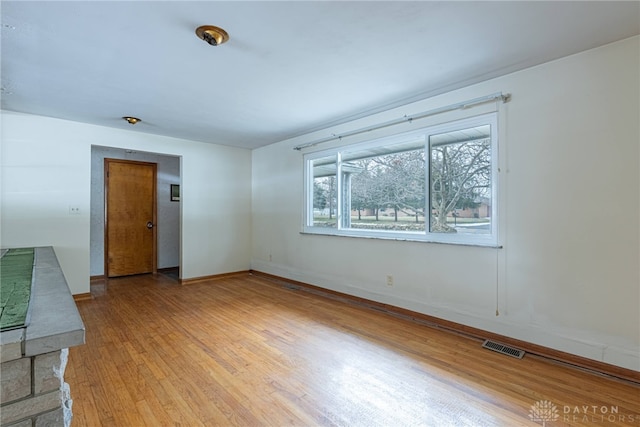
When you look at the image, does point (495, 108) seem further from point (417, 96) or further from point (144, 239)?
point (144, 239)

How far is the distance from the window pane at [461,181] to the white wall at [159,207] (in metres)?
4.54

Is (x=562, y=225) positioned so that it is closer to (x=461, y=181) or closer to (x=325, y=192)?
(x=461, y=181)

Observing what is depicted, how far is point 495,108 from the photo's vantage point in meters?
2.65

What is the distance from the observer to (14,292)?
4.41 ft

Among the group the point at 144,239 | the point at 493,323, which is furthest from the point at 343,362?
the point at 144,239

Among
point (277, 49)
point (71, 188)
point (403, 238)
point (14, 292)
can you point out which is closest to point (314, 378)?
point (14, 292)

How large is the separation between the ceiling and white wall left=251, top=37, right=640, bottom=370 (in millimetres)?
253

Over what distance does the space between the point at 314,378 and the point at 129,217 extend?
15.9 ft

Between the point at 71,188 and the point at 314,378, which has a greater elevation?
the point at 71,188

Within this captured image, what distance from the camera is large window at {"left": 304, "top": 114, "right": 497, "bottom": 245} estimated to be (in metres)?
2.78

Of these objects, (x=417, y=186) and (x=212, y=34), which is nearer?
(x=212, y=34)

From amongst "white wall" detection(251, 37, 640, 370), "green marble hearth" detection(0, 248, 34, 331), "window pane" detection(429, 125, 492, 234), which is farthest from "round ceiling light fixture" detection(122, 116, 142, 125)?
"window pane" detection(429, 125, 492, 234)

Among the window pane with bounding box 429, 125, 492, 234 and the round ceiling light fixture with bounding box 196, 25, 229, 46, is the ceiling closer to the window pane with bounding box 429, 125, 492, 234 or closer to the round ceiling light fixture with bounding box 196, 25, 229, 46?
the round ceiling light fixture with bounding box 196, 25, 229, 46

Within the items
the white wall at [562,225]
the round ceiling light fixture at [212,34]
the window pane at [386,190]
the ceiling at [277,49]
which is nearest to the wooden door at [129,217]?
the ceiling at [277,49]
